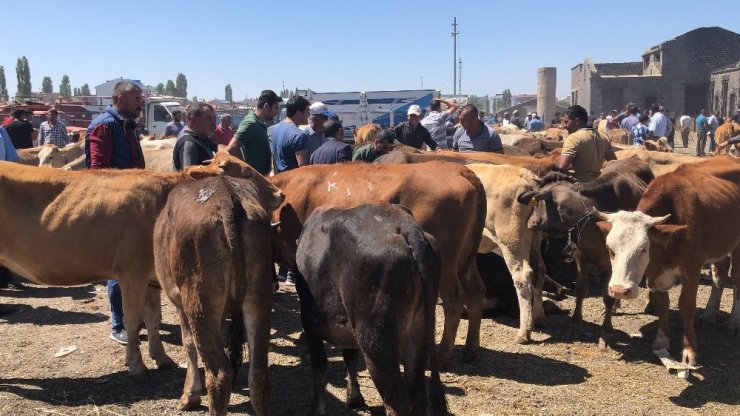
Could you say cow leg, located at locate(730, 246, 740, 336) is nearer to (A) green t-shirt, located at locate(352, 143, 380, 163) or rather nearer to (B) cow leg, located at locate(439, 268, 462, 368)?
(B) cow leg, located at locate(439, 268, 462, 368)

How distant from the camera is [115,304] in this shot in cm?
624

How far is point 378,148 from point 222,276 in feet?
16.8

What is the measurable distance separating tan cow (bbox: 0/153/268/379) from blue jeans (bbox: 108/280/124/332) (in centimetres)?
79

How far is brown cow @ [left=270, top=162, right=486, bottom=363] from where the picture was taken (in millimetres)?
5680

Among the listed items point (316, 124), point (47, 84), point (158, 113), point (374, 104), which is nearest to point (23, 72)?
point (47, 84)

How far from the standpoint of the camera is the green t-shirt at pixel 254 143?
7.84m

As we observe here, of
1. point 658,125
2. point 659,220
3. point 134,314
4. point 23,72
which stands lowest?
point 134,314

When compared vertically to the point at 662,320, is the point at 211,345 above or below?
above

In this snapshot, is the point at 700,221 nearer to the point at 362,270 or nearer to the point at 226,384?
the point at 362,270

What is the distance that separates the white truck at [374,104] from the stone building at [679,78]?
76.2 feet

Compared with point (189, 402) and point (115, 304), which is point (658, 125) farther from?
point (189, 402)

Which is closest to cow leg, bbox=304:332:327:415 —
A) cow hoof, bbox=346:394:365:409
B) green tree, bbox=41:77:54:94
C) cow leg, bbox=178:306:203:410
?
cow hoof, bbox=346:394:365:409

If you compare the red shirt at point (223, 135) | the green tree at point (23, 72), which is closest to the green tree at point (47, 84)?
the green tree at point (23, 72)

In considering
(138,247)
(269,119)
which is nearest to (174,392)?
(138,247)
